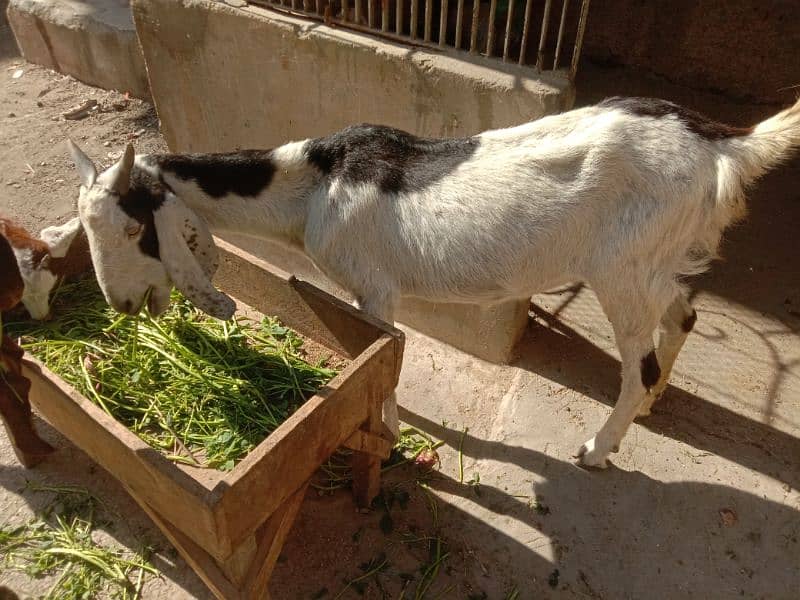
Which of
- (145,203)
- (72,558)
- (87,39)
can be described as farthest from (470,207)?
(87,39)

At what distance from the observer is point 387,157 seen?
2.69m

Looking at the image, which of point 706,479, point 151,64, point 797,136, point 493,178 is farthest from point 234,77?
point 706,479

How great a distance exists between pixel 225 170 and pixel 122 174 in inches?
18.2

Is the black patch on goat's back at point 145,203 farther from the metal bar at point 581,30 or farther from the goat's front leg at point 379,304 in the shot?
the metal bar at point 581,30

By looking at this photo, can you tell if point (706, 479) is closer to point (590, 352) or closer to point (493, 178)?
point (590, 352)

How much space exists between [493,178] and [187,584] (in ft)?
7.10

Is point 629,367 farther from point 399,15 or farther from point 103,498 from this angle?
point 103,498

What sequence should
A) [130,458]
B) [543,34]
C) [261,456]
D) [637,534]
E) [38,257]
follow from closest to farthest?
[261,456] → [130,458] → [543,34] → [637,534] → [38,257]

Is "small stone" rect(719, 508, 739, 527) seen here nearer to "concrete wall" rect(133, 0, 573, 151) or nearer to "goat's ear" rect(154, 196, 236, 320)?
"concrete wall" rect(133, 0, 573, 151)

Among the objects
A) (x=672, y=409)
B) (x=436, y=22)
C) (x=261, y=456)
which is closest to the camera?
(x=261, y=456)

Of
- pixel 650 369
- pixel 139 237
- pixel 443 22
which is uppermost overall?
pixel 443 22

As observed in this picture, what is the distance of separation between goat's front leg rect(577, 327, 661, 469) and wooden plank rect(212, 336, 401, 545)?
116 cm

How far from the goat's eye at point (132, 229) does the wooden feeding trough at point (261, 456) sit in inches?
22.6

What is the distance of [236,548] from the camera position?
2.02 metres
